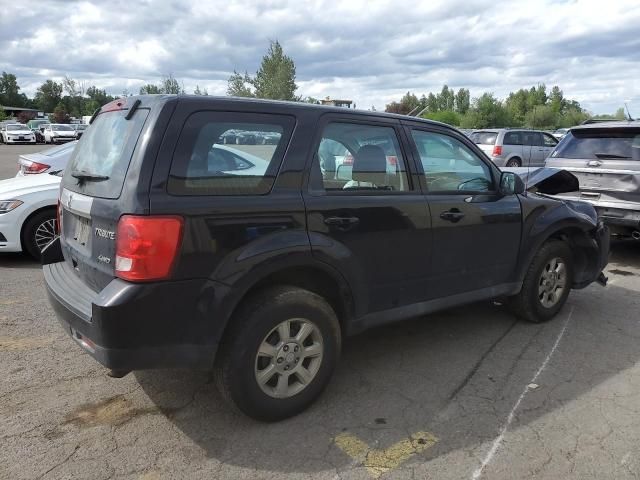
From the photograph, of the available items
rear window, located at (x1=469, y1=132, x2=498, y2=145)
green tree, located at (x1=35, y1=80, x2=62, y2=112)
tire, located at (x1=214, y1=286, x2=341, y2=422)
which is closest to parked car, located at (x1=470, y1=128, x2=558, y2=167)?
rear window, located at (x1=469, y1=132, x2=498, y2=145)

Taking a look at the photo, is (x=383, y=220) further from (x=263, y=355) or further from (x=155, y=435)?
(x=155, y=435)

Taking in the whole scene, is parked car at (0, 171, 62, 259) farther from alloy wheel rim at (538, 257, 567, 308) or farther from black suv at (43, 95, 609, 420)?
alloy wheel rim at (538, 257, 567, 308)

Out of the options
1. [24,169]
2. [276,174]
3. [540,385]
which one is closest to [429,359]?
[540,385]

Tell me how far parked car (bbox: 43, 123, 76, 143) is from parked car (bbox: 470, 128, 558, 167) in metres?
33.8

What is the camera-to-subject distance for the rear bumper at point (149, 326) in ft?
8.36

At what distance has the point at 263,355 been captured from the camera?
2943 millimetres

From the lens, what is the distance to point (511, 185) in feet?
13.5

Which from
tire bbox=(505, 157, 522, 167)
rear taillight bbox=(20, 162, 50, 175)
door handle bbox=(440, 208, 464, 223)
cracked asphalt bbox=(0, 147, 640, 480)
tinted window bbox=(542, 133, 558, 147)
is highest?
tinted window bbox=(542, 133, 558, 147)

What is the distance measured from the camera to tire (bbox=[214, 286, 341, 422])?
283cm

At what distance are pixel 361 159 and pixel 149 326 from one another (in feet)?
5.50

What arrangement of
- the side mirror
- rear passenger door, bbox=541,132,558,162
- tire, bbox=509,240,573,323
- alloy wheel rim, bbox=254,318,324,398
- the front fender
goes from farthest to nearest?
1. rear passenger door, bbox=541,132,558,162
2. tire, bbox=509,240,573,323
3. the front fender
4. the side mirror
5. alloy wheel rim, bbox=254,318,324,398

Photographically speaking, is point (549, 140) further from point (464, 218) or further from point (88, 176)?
point (88, 176)

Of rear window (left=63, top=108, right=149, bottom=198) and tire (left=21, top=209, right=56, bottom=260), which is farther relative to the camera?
tire (left=21, top=209, right=56, bottom=260)

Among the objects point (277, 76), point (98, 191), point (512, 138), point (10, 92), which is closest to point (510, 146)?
point (512, 138)
